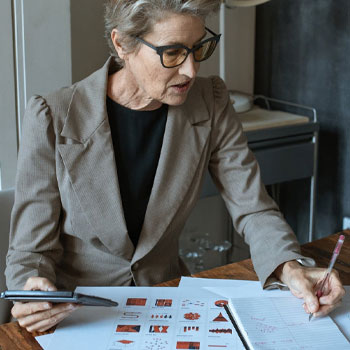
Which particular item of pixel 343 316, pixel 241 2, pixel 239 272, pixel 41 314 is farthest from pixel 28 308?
pixel 241 2

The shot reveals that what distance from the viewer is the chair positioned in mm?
1586

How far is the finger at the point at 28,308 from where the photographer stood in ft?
3.88

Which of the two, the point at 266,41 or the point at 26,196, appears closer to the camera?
the point at 26,196

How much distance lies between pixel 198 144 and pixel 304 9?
144 cm

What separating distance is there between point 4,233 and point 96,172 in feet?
0.99

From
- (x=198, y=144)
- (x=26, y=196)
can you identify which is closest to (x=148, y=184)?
(x=198, y=144)

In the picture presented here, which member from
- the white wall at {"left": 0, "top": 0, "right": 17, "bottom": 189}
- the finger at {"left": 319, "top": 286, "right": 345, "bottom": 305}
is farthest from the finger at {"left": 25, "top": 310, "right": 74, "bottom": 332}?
the white wall at {"left": 0, "top": 0, "right": 17, "bottom": 189}

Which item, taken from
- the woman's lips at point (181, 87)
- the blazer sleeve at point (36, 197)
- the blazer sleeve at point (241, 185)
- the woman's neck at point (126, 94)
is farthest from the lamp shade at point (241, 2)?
the blazer sleeve at point (36, 197)

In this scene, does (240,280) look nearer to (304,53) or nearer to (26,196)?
(26,196)

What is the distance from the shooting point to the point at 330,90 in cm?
277

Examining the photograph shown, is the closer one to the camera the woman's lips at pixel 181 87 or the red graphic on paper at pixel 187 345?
the red graphic on paper at pixel 187 345

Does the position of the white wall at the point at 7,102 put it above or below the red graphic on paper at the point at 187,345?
above

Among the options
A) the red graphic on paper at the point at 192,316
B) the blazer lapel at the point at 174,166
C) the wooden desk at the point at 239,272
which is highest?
the blazer lapel at the point at 174,166

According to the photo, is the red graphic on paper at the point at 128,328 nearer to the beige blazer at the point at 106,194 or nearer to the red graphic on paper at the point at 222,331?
the red graphic on paper at the point at 222,331
